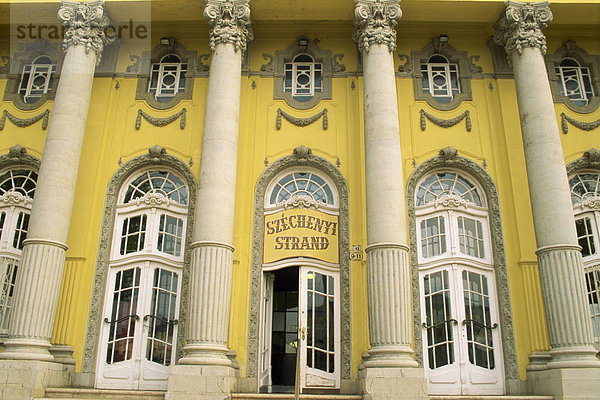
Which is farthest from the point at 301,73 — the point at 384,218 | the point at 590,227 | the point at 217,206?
the point at 590,227

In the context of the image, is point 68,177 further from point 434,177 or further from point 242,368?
point 434,177

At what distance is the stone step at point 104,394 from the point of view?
921 cm

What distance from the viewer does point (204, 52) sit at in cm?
1336

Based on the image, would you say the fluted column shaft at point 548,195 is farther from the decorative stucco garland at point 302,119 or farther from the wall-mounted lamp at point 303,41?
the wall-mounted lamp at point 303,41

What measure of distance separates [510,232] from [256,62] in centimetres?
708

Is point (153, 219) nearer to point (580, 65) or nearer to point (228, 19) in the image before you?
point (228, 19)

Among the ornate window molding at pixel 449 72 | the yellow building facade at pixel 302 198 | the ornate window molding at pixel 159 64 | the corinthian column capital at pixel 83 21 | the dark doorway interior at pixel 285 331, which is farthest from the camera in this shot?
the dark doorway interior at pixel 285 331

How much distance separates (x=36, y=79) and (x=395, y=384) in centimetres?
1112

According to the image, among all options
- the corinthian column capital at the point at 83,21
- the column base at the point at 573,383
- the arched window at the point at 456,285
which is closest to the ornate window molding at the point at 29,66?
the corinthian column capital at the point at 83,21

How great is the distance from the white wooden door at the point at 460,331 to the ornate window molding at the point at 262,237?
1598mm

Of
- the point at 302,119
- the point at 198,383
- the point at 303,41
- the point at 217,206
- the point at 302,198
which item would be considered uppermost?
the point at 303,41

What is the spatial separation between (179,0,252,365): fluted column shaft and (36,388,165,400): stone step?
30.5 inches

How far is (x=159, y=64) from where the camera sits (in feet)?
44.0

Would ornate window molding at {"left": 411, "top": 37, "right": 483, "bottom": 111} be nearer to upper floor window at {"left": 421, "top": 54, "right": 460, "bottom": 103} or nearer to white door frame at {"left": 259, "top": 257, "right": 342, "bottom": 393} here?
upper floor window at {"left": 421, "top": 54, "right": 460, "bottom": 103}
